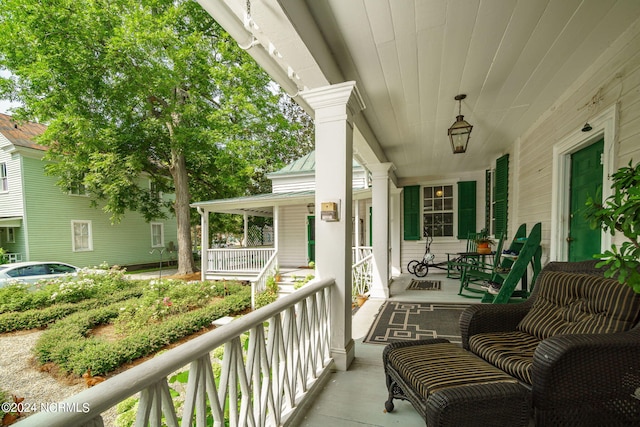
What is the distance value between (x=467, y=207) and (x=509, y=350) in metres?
5.61

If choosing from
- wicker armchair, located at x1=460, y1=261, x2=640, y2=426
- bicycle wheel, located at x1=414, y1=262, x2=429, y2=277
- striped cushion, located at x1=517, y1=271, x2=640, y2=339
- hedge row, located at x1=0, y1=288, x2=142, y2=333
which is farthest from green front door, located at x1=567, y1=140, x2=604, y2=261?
hedge row, located at x1=0, y1=288, x2=142, y2=333

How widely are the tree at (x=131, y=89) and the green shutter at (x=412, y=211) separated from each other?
423 cm

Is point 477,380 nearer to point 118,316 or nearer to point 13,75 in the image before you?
point 118,316

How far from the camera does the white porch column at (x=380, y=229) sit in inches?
176

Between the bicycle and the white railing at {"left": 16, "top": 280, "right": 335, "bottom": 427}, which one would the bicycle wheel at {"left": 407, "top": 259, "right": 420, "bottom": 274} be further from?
the white railing at {"left": 16, "top": 280, "right": 335, "bottom": 427}

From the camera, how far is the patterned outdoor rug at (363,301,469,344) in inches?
115

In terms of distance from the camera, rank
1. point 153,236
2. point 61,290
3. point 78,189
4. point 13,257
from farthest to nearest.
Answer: point 153,236, point 78,189, point 13,257, point 61,290

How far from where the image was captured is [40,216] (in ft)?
31.4

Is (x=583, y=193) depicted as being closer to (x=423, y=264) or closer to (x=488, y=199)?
(x=488, y=199)

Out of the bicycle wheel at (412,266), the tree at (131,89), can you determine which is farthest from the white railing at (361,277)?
the tree at (131,89)

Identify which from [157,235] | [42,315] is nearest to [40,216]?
[157,235]

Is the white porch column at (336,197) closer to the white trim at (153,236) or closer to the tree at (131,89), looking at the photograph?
the tree at (131,89)

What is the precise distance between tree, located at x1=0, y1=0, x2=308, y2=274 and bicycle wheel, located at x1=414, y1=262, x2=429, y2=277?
546 centimetres

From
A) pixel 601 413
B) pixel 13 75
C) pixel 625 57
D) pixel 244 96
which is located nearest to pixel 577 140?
pixel 625 57
